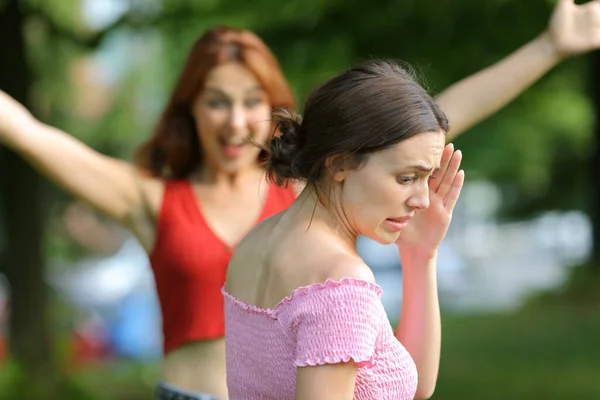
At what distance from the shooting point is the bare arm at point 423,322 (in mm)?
2252

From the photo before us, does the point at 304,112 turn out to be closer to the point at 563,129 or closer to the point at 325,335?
the point at 325,335

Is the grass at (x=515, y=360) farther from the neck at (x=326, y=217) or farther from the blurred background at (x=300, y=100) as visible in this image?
the neck at (x=326, y=217)

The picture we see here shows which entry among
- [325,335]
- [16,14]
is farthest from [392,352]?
[16,14]

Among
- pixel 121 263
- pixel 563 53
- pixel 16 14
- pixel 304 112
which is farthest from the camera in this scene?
pixel 121 263

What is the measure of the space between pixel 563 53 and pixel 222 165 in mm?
1087

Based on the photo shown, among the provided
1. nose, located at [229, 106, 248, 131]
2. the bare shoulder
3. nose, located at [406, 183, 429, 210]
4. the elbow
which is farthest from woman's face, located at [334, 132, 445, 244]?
nose, located at [229, 106, 248, 131]

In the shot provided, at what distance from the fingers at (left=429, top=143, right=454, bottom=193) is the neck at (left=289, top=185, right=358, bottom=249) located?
1.07 ft

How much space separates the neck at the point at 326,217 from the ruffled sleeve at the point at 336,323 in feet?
0.57

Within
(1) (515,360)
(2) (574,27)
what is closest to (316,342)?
(2) (574,27)

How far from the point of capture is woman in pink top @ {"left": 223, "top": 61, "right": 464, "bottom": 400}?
1.73 metres

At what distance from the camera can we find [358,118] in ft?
5.93

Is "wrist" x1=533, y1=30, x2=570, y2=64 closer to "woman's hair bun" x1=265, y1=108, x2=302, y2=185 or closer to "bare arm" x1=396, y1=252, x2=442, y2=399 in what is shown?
"bare arm" x1=396, y1=252, x2=442, y2=399

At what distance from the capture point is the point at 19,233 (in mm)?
7008

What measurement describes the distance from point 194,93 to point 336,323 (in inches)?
61.9
